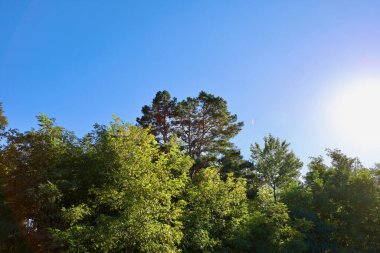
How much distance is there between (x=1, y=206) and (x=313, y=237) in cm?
1475

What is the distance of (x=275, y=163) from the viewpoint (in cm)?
3425

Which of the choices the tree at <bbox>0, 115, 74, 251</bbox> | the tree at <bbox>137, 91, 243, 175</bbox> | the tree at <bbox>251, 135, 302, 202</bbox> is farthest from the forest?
the tree at <bbox>251, 135, 302, 202</bbox>

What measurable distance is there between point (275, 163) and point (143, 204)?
24381 millimetres

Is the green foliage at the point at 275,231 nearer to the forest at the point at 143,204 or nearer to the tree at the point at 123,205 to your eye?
the forest at the point at 143,204

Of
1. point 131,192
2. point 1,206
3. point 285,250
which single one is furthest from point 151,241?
point 285,250

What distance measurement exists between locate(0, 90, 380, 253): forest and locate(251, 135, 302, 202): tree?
12058 millimetres

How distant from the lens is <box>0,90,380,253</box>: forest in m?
11.7

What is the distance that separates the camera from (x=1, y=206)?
1213 cm

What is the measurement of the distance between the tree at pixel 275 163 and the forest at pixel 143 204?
12058mm

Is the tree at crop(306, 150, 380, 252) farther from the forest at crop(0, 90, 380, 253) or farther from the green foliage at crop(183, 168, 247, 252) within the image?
the green foliage at crop(183, 168, 247, 252)

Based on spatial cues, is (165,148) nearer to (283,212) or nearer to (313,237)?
(283,212)

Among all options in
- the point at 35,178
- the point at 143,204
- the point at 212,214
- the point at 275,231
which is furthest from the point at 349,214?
the point at 35,178

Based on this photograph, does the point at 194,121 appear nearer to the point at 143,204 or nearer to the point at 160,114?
the point at 160,114

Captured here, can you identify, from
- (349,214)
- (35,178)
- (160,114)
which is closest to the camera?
(35,178)
